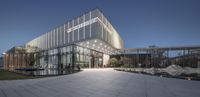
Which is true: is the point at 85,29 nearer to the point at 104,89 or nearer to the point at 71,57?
the point at 71,57

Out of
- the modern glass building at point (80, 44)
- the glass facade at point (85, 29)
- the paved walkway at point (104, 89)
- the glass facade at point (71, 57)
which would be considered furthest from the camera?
the glass facade at point (85, 29)

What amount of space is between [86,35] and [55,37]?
2256 centimetres

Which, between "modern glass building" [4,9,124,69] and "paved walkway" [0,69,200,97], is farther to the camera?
"modern glass building" [4,9,124,69]

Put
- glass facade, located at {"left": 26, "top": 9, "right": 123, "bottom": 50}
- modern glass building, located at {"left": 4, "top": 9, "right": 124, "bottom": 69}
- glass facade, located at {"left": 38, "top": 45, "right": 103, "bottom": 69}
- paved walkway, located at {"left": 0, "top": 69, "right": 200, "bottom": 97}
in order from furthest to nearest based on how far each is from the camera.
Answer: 1. glass facade, located at {"left": 26, "top": 9, "right": 123, "bottom": 50}
2. modern glass building, located at {"left": 4, "top": 9, "right": 124, "bottom": 69}
3. glass facade, located at {"left": 38, "top": 45, "right": 103, "bottom": 69}
4. paved walkway, located at {"left": 0, "top": 69, "right": 200, "bottom": 97}

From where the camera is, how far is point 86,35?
157 feet

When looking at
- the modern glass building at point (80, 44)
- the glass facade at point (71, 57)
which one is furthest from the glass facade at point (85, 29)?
the glass facade at point (71, 57)

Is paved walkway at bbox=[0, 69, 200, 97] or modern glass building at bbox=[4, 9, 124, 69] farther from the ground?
modern glass building at bbox=[4, 9, 124, 69]

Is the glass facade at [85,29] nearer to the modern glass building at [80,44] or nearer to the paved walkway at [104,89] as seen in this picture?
the modern glass building at [80,44]

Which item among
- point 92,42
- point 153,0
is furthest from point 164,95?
point 92,42

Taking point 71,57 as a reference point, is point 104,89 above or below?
below

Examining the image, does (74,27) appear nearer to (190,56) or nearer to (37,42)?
Answer: (190,56)

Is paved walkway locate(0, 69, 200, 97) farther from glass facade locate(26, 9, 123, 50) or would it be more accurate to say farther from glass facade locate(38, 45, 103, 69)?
glass facade locate(26, 9, 123, 50)

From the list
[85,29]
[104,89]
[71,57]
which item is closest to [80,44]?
[85,29]

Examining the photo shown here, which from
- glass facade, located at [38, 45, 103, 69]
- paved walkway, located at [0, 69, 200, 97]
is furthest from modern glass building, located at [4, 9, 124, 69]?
paved walkway, located at [0, 69, 200, 97]
